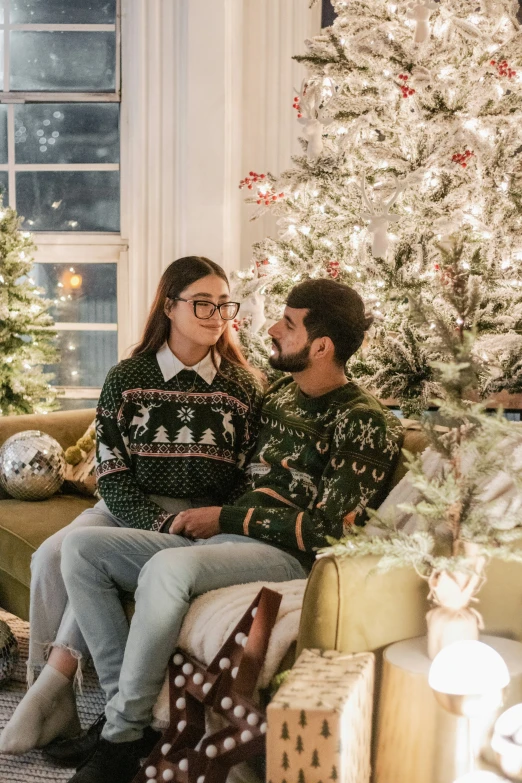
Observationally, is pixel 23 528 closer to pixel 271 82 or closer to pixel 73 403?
pixel 73 403

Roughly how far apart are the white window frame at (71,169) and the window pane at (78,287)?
0.12 ft

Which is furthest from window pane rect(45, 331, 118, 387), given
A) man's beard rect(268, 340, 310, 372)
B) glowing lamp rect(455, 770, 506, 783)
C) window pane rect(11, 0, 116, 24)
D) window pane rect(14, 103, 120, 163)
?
glowing lamp rect(455, 770, 506, 783)

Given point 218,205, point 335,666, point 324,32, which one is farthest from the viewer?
point 218,205

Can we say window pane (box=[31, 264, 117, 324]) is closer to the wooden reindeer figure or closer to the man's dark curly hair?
the wooden reindeer figure

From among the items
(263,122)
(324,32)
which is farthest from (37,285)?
(324,32)

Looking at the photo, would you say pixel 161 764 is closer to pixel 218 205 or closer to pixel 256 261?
pixel 256 261

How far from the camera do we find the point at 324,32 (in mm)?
3148

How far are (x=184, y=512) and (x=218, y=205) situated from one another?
226 cm

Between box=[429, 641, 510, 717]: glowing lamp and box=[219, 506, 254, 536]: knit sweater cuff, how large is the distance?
0.69 m

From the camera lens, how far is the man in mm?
1826

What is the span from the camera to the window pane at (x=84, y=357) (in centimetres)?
448

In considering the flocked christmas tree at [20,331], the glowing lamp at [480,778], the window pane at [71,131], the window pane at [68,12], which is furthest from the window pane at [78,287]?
the glowing lamp at [480,778]

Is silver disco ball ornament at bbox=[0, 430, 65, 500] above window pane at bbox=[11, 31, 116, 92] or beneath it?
beneath

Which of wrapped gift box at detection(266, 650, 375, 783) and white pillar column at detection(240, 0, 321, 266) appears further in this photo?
white pillar column at detection(240, 0, 321, 266)
